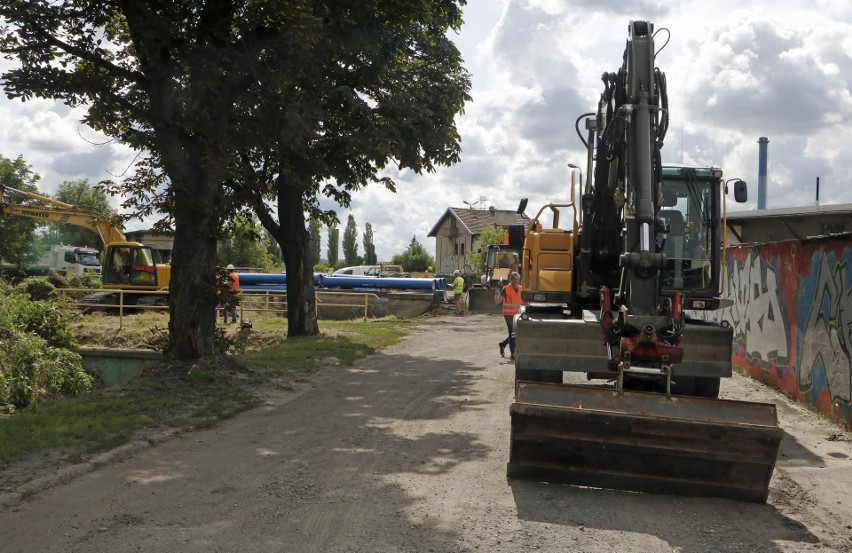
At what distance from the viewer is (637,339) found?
7117 millimetres

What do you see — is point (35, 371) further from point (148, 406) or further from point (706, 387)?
point (706, 387)

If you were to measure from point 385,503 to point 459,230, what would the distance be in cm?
7244

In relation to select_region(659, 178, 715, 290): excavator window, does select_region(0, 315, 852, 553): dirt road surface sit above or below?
below

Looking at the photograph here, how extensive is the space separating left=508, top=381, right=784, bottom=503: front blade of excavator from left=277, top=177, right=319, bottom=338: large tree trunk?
1360 centimetres

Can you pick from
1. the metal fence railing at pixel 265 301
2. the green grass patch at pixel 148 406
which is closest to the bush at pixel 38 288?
the metal fence railing at pixel 265 301

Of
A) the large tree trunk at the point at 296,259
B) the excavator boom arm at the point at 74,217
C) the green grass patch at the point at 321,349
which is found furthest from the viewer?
the excavator boom arm at the point at 74,217

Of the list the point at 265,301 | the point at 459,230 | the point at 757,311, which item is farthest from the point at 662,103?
the point at 459,230

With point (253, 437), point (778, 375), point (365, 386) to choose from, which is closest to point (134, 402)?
point (253, 437)

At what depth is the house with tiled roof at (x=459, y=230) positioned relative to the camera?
77.2 m

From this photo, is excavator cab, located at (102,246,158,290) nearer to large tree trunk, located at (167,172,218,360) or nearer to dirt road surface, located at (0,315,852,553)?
large tree trunk, located at (167,172,218,360)

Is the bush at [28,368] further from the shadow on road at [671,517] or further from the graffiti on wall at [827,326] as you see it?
the graffiti on wall at [827,326]

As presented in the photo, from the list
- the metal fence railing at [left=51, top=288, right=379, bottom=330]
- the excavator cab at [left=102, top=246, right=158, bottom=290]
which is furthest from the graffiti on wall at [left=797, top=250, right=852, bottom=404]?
the excavator cab at [left=102, top=246, right=158, bottom=290]

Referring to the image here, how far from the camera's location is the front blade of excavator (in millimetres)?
6598

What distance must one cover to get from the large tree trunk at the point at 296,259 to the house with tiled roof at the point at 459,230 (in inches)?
2151
